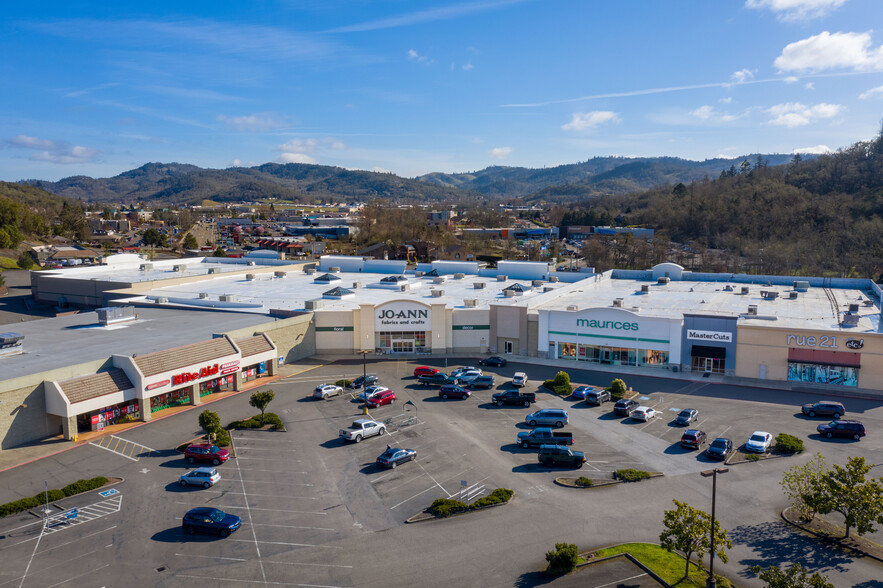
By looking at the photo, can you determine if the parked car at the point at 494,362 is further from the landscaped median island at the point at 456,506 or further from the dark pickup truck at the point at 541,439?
the landscaped median island at the point at 456,506

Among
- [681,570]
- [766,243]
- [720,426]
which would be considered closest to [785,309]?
[720,426]

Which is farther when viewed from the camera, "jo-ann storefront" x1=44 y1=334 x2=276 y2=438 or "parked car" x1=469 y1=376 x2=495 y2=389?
"parked car" x1=469 y1=376 x2=495 y2=389

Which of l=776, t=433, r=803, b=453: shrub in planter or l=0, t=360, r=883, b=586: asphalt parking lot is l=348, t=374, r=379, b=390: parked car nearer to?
l=0, t=360, r=883, b=586: asphalt parking lot

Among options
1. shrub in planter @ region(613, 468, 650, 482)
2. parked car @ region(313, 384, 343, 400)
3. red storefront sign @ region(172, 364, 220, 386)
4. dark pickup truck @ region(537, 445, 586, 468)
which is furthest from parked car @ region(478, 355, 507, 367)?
red storefront sign @ region(172, 364, 220, 386)

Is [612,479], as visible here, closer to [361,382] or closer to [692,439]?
[692,439]

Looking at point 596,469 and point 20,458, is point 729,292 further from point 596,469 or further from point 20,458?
point 20,458

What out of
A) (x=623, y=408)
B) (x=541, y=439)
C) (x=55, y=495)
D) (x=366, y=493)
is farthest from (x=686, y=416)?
(x=55, y=495)
